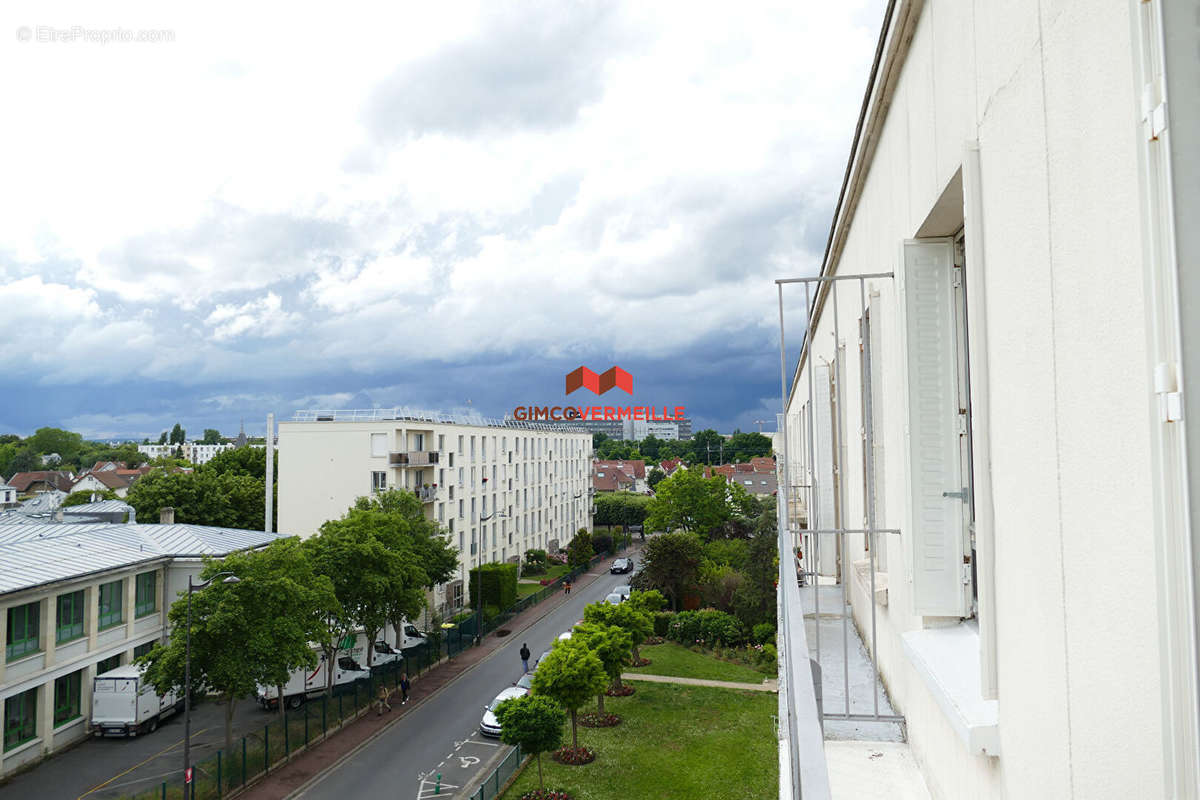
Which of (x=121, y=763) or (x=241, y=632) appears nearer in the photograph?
(x=241, y=632)

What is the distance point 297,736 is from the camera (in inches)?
916

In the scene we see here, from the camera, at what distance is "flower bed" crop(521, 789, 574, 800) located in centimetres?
1912

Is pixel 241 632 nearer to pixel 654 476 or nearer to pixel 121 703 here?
pixel 121 703

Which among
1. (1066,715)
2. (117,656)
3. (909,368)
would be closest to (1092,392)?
(1066,715)

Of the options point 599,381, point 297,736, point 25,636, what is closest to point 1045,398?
point 297,736

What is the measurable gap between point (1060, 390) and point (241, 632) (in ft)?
70.7

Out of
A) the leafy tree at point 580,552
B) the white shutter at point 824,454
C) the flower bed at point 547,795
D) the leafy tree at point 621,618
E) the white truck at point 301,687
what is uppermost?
the white shutter at point 824,454

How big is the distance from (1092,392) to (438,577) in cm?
3421

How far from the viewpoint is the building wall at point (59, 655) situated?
2141cm

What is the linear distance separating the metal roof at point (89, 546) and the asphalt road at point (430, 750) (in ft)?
31.1

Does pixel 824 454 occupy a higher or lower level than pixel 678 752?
higher

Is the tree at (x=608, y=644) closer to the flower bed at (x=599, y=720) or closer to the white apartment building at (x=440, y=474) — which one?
the flower bed at (x=599, y=720)

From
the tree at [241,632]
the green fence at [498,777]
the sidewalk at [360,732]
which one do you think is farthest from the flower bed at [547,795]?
the tree at [241,632]

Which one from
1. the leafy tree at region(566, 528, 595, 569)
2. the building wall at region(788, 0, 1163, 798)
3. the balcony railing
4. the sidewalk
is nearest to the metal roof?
the balcony railing
